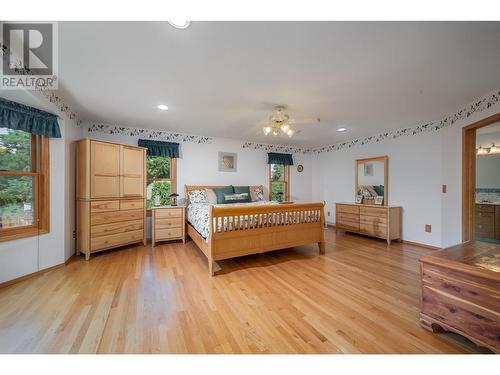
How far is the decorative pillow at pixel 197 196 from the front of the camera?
157 inches

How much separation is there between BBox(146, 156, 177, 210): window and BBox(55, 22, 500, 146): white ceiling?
1.09m

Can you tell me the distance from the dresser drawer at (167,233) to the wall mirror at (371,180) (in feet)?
12.8

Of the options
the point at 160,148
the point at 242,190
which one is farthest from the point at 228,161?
the point at 160,148

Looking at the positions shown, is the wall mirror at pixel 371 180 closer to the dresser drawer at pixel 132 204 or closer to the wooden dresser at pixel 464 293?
the wooden dresser at pixel 464 293

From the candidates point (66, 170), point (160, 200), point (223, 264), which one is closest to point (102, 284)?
point (223, 264)

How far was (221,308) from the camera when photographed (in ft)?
5.62

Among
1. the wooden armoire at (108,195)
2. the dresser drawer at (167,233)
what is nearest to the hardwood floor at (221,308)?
the wooden armoire at (108,195)

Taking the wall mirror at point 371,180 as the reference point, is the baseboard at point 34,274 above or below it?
below

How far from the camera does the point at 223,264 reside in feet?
8.89

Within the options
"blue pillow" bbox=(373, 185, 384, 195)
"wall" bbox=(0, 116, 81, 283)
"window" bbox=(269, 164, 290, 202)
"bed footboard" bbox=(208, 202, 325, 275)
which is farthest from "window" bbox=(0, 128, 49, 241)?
"blue pillow" bbox=(373, 185, 384, 195)

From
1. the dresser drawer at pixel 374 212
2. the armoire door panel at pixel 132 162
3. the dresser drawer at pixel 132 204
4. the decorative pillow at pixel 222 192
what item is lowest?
the dresser drawer at pixel 374 212

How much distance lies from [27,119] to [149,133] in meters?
1.78

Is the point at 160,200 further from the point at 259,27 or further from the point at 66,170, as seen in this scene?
the point at 259,27
